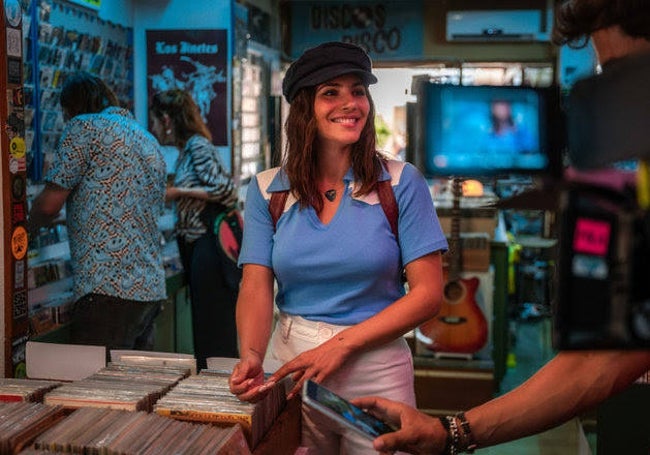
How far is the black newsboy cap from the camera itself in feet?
6.98

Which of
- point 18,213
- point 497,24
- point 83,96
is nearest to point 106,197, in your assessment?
point 83,96

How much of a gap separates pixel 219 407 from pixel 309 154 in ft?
2.49

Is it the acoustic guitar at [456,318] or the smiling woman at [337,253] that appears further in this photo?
the acoustic guitar at [456,318]

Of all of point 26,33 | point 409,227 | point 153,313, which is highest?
point 26,33

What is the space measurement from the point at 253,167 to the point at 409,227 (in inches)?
191

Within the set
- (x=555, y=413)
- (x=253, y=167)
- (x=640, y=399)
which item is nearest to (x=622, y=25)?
(x=555, y=413)

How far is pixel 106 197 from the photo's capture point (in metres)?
3.08

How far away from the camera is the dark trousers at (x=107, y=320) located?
10.4ft

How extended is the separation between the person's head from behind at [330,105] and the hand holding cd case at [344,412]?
2.54ft

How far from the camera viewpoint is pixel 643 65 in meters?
0.88

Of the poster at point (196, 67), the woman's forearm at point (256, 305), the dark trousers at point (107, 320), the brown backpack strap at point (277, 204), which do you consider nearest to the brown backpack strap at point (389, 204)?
the brown backpack strap at point (277, 204)

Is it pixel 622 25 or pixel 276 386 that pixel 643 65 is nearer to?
pixel 622 25

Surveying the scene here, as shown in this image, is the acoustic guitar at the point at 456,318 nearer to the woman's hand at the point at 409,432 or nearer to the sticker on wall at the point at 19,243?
the sticker on wall at the point at 19,243

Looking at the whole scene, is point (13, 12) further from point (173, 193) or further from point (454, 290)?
point (454, 290)
